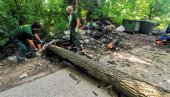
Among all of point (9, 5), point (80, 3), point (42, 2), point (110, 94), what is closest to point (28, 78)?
point (110, 94)

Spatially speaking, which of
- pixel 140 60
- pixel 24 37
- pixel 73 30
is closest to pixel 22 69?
pixel 24 37

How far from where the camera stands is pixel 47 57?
6.14 m

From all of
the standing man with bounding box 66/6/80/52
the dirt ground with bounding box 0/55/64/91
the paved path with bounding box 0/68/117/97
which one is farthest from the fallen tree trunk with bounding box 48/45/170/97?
the standing man with bounding box 66/6/80/52

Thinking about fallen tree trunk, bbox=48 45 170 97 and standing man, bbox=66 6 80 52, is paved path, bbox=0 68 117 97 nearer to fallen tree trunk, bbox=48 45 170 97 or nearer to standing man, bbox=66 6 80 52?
fallen tree trunk, bbox=48 45 170 97

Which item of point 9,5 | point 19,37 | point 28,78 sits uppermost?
point 9,5

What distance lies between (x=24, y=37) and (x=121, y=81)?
3633mm

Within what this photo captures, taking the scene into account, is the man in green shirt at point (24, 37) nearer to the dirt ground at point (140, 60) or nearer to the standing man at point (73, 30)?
the standing man at point (73, 30)

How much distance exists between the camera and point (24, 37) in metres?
5.92

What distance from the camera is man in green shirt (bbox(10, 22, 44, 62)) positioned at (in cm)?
554

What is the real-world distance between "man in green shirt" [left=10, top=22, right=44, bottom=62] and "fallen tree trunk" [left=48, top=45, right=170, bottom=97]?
4.63 feet

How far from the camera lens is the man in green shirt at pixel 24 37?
18.2 ft

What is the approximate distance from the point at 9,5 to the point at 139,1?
1015 centimetres

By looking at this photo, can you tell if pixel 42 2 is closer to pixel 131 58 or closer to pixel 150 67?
pixel 131 58

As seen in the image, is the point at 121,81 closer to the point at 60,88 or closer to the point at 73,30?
the point at 60,88
